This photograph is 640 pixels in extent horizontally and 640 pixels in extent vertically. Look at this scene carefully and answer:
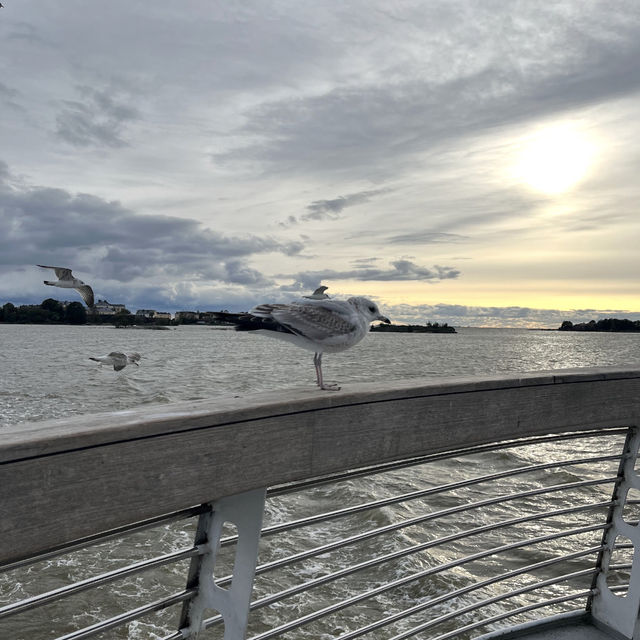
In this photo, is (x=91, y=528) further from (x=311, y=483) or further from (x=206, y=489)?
(x=311, y=483)

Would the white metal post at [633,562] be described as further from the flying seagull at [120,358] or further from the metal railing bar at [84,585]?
the flying seagull at [120,358]

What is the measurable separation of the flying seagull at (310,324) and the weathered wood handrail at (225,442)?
1.43 feet

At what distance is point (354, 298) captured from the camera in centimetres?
246

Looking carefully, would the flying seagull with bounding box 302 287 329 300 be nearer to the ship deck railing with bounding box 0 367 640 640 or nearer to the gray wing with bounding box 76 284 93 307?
the ship deck railing with bounding box 0 367 640 640

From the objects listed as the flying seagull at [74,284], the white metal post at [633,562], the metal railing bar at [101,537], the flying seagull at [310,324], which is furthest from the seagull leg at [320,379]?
the flying seagull at [74,284]

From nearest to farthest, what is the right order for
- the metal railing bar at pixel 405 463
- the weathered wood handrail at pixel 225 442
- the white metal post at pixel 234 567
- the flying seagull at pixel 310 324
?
the weathered wood handrail at pixel 225 442
the white metal post at pixel 234 567
the metal railing bar at pixel 405 463
the flying seagull at pixel 310 324

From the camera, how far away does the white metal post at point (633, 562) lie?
2318 mm

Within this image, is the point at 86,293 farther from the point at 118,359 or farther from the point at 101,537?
the point at 101,537

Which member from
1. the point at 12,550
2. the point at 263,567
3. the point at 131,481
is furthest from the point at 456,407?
the point at 12,550

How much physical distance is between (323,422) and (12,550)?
28.6 inches

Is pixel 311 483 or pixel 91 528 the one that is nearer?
pixel 91 528

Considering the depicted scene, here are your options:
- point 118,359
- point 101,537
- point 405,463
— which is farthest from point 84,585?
point 118,359

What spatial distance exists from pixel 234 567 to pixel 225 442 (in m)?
0.28

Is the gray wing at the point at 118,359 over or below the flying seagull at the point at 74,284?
below
